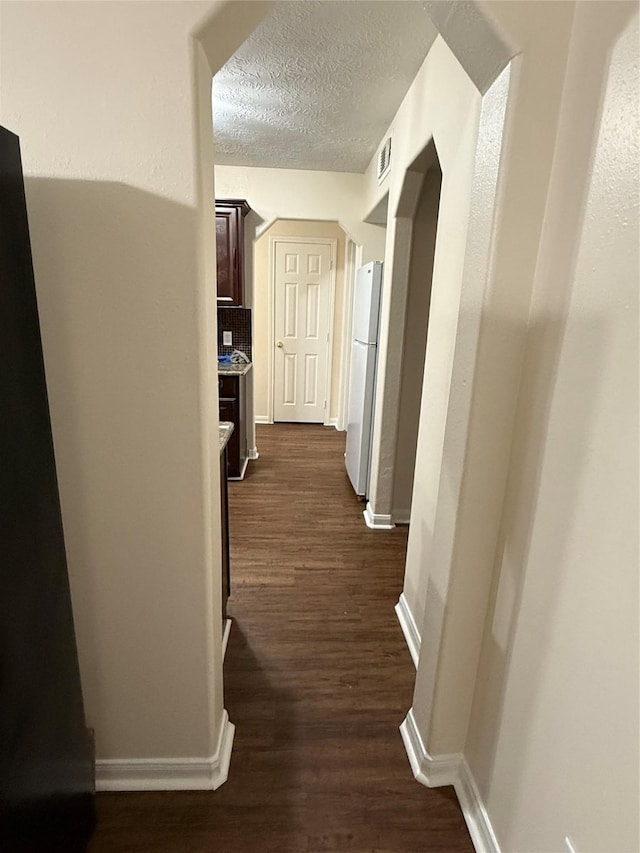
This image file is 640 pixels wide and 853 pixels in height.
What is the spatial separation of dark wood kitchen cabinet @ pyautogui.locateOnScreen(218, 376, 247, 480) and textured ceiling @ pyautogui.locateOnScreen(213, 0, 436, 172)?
5.53ft

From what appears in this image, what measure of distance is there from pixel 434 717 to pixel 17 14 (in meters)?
2.01

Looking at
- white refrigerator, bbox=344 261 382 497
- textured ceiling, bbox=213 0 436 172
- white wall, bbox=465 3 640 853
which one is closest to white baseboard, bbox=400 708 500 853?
white wall, bbox=465 3 640 853

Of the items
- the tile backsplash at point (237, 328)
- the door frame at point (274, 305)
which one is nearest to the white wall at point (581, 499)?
the tile backsplash at point (237, 328)

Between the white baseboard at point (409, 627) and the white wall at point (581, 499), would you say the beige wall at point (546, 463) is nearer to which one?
the white wall at point (581, 499)

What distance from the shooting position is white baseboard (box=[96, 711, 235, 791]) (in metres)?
1.41

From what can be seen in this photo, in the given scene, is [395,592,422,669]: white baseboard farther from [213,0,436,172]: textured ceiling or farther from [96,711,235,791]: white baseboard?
[213,0,436,172]: textured ceiling

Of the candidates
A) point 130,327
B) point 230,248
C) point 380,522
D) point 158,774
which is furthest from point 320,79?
point 158,774

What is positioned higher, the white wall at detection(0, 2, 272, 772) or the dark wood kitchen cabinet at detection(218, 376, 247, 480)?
the white wall at detection(0, 2, 272, 772)

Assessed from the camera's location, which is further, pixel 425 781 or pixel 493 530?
pixel 425 781

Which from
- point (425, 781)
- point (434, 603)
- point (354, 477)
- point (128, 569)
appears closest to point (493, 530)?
point (434, 603)

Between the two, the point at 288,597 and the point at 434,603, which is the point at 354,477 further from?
the point at 434,603

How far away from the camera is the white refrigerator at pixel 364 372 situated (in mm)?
3094

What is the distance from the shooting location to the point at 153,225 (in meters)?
1.04

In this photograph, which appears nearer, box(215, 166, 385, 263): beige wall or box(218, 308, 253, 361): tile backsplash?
box(215, 166, 385, 263): beige wall
